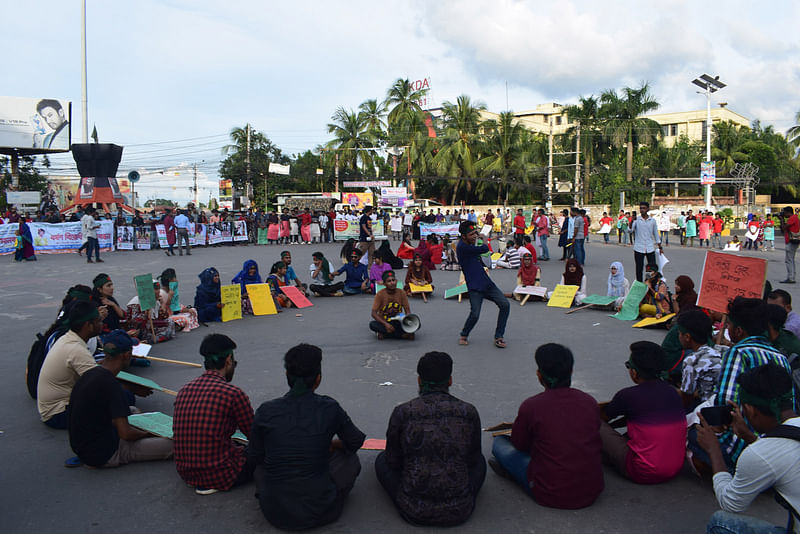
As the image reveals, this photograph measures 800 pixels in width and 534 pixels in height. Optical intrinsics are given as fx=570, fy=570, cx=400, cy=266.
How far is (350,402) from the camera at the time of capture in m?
5.82

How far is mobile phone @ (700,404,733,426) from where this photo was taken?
11.5 ft

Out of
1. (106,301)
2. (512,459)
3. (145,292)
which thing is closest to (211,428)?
(512,459)

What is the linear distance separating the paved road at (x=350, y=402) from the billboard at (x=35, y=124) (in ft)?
112

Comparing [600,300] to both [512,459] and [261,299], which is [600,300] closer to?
[261,299]

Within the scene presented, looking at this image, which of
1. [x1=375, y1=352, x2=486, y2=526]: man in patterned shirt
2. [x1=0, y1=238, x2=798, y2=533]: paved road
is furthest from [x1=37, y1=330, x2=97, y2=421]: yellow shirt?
[x1=375, y1=352, x2=486, y2=526]: man in patterned shirt

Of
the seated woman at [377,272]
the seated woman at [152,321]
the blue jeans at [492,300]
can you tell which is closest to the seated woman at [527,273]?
the seated woman at [377,272]

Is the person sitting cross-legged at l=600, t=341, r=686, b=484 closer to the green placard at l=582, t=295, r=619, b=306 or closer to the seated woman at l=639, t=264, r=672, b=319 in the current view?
the seated woman at l=639, t=264, r=672, b=319

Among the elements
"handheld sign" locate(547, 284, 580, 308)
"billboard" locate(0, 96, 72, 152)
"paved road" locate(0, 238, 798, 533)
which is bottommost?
"paved road" locate(0, 238, 798, 533)

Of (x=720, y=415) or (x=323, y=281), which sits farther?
(x=323, y=281)

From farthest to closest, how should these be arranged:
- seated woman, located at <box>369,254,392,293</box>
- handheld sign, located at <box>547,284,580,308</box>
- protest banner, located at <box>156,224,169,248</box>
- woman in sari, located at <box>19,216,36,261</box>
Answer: protest banner, located at <box>156,224,169,248</box>, woman in sari, located at <box>19,216,36,261</box>, seated woman, located at <box>369,254,392,293</box>, handheld sign, located at <box>547,284,580,308</box>

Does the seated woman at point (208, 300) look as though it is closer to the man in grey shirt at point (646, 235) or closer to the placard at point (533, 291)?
the placard at point (533, 291)

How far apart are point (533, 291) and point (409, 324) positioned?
13.8ft

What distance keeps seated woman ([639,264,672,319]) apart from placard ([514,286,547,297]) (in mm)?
2219

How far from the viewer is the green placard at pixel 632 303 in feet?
32.4
